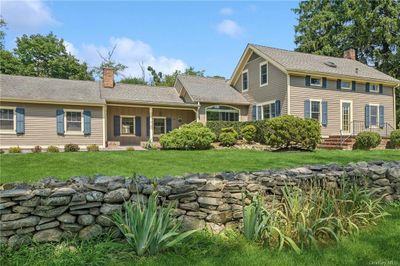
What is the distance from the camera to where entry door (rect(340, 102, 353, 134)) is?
19.8 m

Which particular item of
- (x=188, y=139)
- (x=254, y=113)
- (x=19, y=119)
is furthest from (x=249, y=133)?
(x=19, y=119)

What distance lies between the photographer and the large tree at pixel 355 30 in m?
27.7

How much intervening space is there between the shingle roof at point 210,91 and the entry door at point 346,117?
6304 millimetres

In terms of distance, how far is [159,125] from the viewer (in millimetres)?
20625

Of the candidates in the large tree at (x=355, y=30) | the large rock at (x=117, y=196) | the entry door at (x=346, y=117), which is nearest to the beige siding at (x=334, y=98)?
the entry door at (x=346, y=117)

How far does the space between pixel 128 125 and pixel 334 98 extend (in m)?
13.5

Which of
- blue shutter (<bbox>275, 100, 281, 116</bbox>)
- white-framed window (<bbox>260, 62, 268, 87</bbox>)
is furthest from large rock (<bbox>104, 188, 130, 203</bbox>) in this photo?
white-framed window (<bbox>260, 62, 268, 87</bbox>)

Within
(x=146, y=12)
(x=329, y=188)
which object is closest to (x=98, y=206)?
(x=329, y=188)

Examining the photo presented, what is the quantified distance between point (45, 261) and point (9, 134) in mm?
15524

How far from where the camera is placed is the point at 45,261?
9.94 ft

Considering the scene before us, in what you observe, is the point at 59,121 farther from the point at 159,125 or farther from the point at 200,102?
the point at 200,102

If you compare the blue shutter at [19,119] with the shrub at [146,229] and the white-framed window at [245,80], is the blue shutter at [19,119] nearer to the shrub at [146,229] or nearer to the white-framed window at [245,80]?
the white-framed window at [245,80]

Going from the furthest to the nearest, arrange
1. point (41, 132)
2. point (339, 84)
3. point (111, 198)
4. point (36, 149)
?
1. point (339, 84)
2. point (41, 132)
3. point (36, 149)
4. point (111, 198)

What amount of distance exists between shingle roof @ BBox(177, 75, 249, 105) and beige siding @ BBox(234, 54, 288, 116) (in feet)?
2.32
